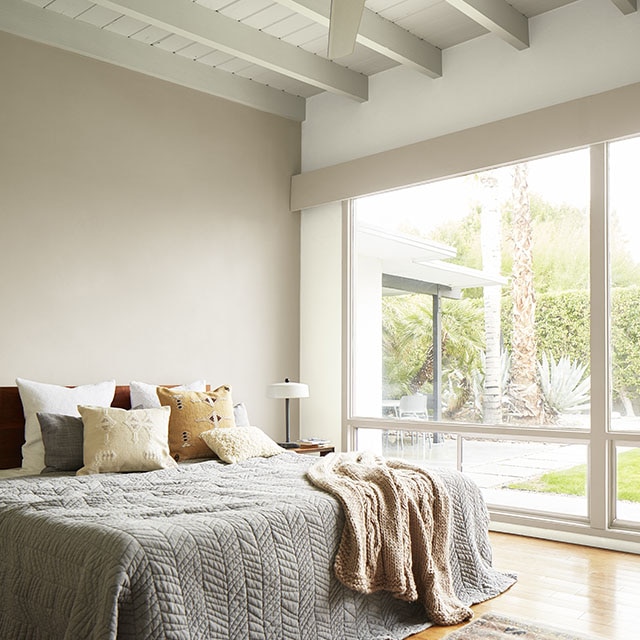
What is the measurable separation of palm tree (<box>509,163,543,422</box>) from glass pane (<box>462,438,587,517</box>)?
0.73ft

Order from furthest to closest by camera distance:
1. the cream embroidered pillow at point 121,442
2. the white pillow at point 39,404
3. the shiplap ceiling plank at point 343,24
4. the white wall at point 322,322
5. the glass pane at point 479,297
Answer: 1. the white wall at point 322,322
2. the glass pane at point 479,297
3. the white pillow at point 39,404
4. the cream embroidered pillow at point 121,442
5. the shiplap ceiling plank at point 343,24

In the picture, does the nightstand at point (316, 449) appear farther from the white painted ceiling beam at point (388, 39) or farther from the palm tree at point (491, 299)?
the white painted ceiling beam at point (388, 39)

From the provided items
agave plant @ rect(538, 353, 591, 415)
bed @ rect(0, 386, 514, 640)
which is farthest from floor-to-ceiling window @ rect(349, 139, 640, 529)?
bed @ rect(0, 386, 514, 640)

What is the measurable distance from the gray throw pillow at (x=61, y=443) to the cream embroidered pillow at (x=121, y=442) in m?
0.09

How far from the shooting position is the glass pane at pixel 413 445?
4.91 metres

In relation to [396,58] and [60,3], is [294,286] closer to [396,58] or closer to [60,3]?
[396,58]

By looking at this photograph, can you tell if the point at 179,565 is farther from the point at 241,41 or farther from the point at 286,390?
the point at 241,41

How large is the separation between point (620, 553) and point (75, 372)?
331 cm

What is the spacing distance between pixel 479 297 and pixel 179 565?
10.2 feet

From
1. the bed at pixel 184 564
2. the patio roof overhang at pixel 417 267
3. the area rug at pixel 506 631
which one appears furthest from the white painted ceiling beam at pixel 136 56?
the area rug at pixel 506 631

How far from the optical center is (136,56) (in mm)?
4738

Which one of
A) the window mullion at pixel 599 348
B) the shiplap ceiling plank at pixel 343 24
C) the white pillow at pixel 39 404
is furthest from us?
the window mullion at pixel 599 348

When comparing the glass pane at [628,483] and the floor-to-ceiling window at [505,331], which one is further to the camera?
the floor-to-ceiling window at [505,331]

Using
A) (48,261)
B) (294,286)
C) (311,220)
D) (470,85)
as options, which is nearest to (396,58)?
(470,85)
